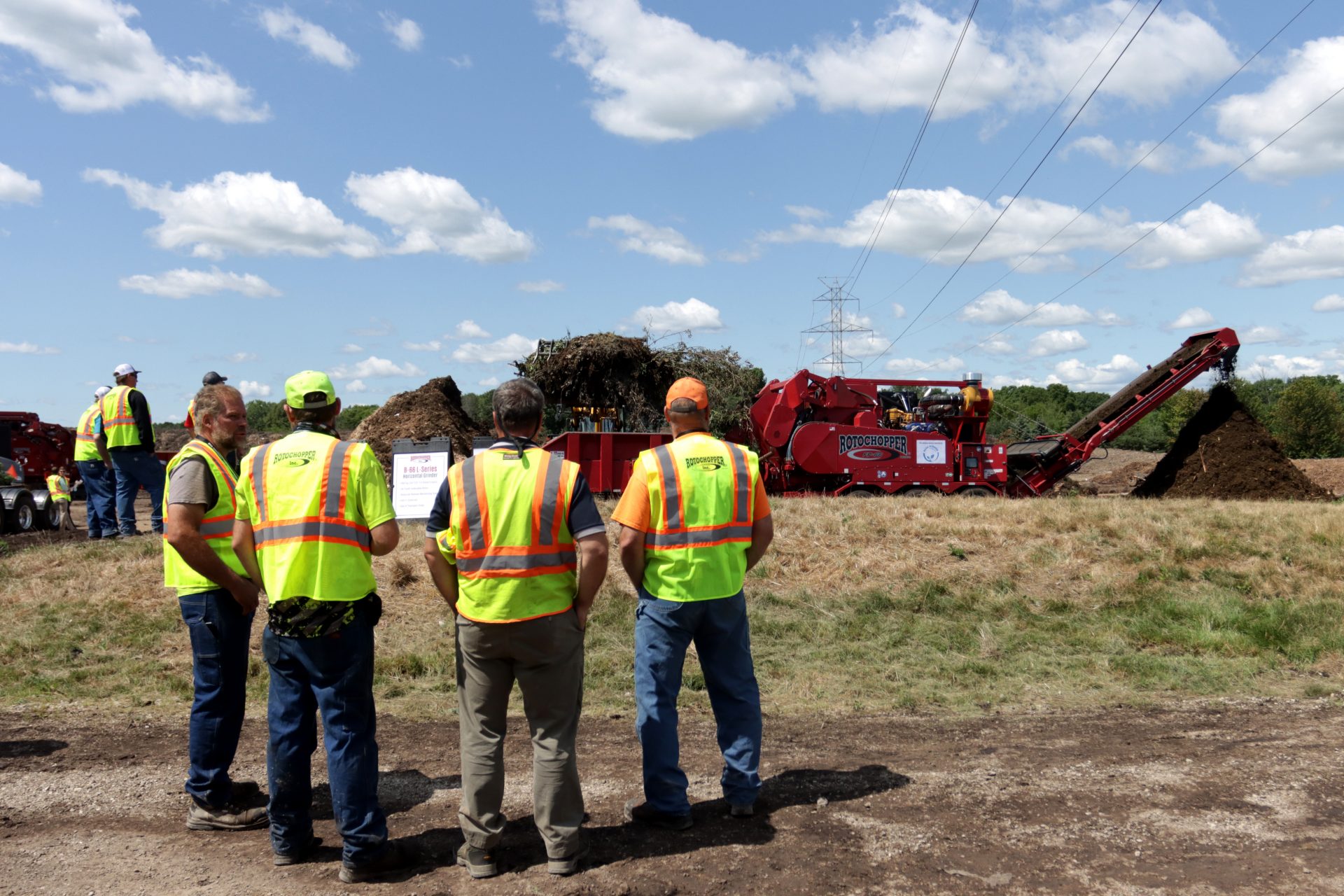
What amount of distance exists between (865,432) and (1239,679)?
958cm

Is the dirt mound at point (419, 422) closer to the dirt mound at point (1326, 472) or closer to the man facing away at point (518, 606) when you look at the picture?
the man facing away at point (518, 606)

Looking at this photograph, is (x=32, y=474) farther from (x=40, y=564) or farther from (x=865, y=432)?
(x=865, y=432)

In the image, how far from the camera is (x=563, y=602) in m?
4.12

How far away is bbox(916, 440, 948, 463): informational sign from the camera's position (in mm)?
17078

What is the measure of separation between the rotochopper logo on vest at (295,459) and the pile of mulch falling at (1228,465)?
693 inches

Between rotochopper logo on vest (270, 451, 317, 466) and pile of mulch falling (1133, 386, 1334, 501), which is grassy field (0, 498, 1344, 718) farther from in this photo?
pile of mulch falling (1133, 386, 1334, 501)

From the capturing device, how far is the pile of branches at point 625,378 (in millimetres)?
19734

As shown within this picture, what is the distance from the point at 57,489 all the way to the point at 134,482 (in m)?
8.22

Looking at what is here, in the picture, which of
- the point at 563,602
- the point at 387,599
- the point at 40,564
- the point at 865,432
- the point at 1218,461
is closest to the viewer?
the point at 563,602

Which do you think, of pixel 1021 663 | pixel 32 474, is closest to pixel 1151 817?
pixel 1021 663

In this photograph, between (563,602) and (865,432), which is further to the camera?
(865,432)

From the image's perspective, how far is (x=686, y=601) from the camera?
15.0 ft

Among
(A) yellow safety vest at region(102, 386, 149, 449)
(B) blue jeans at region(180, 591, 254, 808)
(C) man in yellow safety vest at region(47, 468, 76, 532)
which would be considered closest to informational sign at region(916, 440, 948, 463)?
(A) yellow safety vest at region(102, 386, 149, 449)

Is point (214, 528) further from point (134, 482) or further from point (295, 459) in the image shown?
point (134, 482)
